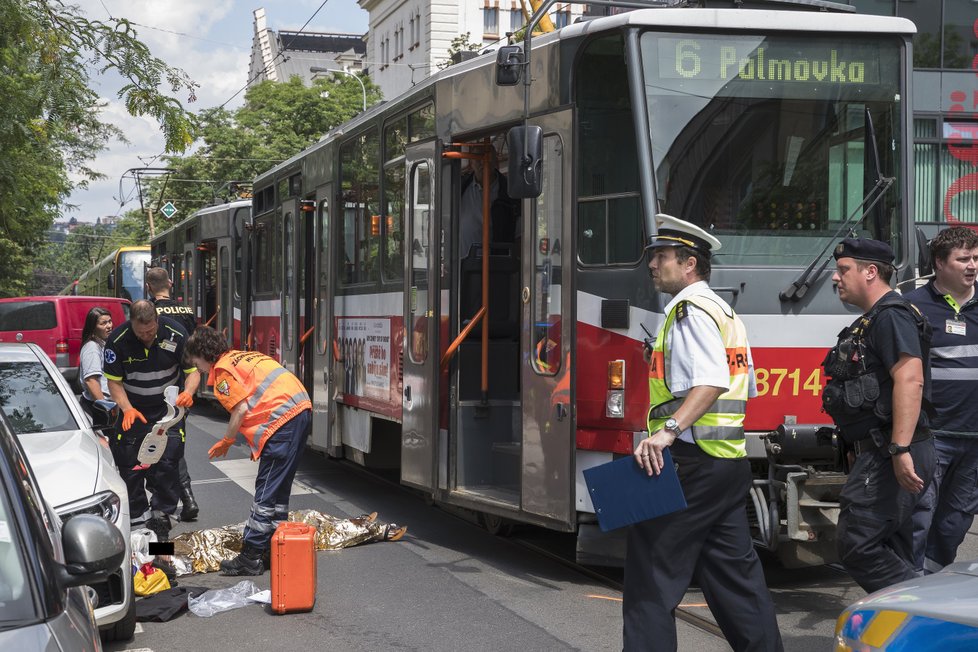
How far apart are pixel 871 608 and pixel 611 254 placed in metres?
3.83

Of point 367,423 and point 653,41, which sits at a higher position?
point 653,41

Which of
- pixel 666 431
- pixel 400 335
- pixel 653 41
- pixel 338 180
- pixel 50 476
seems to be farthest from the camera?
pixel 338 180

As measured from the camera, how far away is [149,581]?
7.04 m

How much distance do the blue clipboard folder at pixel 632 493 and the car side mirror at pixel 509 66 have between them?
10.1ft

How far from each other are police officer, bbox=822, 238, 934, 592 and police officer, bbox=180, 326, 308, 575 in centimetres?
357

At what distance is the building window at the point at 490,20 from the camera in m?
57.0

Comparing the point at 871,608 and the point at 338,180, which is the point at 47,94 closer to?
the point at 338,180

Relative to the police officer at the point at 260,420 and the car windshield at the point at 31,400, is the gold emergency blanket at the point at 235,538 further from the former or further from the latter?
the car windshield at the point at 31,400

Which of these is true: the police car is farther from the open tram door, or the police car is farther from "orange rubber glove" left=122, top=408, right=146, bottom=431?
the open tram door

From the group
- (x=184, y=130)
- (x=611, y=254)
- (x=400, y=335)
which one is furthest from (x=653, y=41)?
(x=184, y=130)

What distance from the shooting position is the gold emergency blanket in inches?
309

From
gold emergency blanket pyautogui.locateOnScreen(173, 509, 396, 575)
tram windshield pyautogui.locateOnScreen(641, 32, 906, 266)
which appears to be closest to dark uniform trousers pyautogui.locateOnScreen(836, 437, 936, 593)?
tram windshield pyautogui.locateOnScreen(641, 32, 906, 266)

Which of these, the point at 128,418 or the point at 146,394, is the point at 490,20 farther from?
the point at 128,418

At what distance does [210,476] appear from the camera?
1222 centimetres
